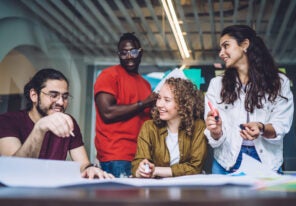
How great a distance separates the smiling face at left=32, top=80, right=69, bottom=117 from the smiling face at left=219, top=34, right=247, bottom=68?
964mm

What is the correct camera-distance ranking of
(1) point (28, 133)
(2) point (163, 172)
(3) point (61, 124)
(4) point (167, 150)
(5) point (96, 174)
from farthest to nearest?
(4) point (167, 150) < (2) point (163, 172) < (1) point (28, 133) < (5) point (96, 174) < (3) point (61, 124)

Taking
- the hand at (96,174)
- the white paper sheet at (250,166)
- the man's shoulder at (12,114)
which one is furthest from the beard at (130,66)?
the hand at (96,174)

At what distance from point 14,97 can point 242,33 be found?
9.35 feet

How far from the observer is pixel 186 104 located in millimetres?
2121

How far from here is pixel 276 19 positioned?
4.24m

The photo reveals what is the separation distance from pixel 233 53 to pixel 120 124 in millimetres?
777

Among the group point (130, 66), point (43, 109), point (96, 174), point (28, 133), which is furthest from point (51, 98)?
point (96, 174)

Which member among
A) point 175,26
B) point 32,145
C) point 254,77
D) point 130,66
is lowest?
point 32,145

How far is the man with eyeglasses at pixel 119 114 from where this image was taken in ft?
6.62

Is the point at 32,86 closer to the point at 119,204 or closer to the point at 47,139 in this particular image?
the point at 47,139

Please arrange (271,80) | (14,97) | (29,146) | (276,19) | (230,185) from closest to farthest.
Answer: (230,185) → (29,146) → (271,80) → (14,97) → (276,19)

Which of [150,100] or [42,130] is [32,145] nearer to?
[42,130]

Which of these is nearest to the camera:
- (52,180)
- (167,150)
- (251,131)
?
(52,180)

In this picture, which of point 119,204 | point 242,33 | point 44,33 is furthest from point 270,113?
point 44,33
